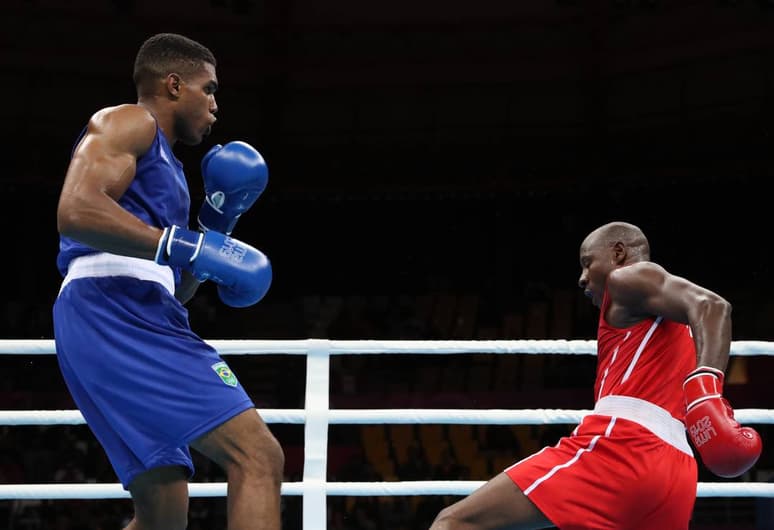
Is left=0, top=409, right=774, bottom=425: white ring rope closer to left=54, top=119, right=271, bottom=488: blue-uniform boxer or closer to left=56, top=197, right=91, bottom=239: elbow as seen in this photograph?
left=54, top=119, right=271, bottom=488: blue-uniform boxer

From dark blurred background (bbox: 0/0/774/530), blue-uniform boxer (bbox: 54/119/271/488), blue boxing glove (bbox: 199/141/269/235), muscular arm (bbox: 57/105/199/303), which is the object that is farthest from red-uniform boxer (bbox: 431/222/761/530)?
dark blurred background (bbox: 0/0/774/530)

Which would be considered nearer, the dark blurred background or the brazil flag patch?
the brazil flag patch

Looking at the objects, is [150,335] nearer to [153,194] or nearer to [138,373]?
[138,373]

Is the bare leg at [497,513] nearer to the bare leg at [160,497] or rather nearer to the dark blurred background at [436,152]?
the bare leg at [160,497]

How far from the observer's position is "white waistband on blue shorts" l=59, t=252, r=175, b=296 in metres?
2.19

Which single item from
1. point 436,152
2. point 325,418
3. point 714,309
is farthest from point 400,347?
point 436,152

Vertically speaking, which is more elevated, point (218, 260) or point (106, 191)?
point (106, 191)

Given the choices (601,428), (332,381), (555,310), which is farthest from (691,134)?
(601,428)

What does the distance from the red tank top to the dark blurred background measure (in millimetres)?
8413

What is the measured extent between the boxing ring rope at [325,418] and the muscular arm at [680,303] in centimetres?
63

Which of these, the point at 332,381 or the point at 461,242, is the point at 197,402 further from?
the point at 461,242

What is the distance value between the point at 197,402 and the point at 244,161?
662 mm

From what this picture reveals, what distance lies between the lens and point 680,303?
2305mm

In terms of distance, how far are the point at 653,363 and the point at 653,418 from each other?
0.45 feet
